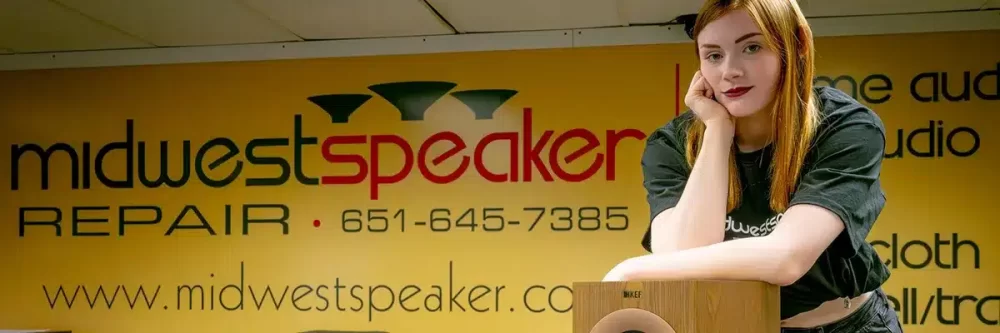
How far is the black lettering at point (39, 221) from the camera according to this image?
450 cm

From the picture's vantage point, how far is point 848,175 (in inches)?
43.1

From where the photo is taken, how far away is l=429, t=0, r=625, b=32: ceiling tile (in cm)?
363

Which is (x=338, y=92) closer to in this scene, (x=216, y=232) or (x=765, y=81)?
(x=216, y=232)

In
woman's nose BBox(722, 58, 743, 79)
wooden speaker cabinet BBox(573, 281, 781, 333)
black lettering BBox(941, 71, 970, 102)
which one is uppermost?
black lettering BBox(941, 71, 970, 102)

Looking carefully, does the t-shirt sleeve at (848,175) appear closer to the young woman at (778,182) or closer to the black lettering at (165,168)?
the young woman at (778,182)

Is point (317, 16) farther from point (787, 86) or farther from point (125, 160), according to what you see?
point (787, 86)

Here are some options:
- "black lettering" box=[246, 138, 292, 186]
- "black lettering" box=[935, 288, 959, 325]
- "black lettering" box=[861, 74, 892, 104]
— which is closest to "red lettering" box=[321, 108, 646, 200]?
"black lettering" box=[246, 138, 292, 186]

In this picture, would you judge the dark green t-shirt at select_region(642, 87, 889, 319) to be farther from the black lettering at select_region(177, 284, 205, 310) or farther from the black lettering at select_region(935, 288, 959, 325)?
the black lettering at select_region(177, 284, 205, 310)

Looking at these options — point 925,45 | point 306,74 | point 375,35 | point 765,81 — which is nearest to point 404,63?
point 375,35

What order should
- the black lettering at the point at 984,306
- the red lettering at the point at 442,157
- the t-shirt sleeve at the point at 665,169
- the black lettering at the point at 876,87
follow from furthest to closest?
the red lettering at the point at 442,157 < the black lettering at the point at 876,87 < the black lettering at the point at 984,306 < the t-shirt sleeve at the point at 665,169

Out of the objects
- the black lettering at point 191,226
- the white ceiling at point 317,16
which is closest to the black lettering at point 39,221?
the black lettering at point 191,226

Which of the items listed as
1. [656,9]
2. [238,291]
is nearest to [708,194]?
[656,9]

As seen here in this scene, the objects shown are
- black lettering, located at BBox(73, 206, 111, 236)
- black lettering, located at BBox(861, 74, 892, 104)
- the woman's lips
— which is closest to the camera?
the woman's lips

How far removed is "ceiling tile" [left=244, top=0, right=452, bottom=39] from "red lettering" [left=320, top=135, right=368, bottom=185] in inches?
18.4
